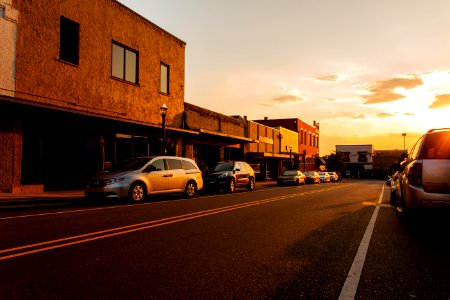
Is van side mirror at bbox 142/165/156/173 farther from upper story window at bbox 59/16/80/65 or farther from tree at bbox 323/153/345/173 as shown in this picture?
tree at bbox 323/153/345/173

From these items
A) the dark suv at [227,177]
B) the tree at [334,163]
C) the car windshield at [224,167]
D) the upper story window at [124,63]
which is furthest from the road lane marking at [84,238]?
the tree at [334,163]

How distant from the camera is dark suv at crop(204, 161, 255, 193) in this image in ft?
66.0

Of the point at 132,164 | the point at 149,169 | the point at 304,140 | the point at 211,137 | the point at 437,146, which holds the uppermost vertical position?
the point at 304,140

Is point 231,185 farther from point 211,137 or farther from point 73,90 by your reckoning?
point 211,137

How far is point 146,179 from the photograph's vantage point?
13992 millimetres

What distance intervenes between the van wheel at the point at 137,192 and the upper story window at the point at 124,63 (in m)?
8.48

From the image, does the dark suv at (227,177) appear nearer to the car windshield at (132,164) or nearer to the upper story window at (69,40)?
the car windshield at (132,164)

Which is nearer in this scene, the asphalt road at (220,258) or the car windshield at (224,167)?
the asphalt road at (220,258)

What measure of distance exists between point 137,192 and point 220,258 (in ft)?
28.8

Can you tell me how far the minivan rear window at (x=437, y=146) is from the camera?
22.5ft

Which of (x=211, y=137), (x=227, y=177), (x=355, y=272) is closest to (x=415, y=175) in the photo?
(x=355, y=272)

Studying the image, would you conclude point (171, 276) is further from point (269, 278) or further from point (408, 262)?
point (408, 262)

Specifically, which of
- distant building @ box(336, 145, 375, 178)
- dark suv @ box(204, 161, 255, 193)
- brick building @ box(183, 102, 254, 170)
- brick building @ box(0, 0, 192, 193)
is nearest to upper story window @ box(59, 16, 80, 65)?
brick building @ box(0, 0, 192, 193)

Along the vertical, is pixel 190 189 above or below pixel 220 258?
above
